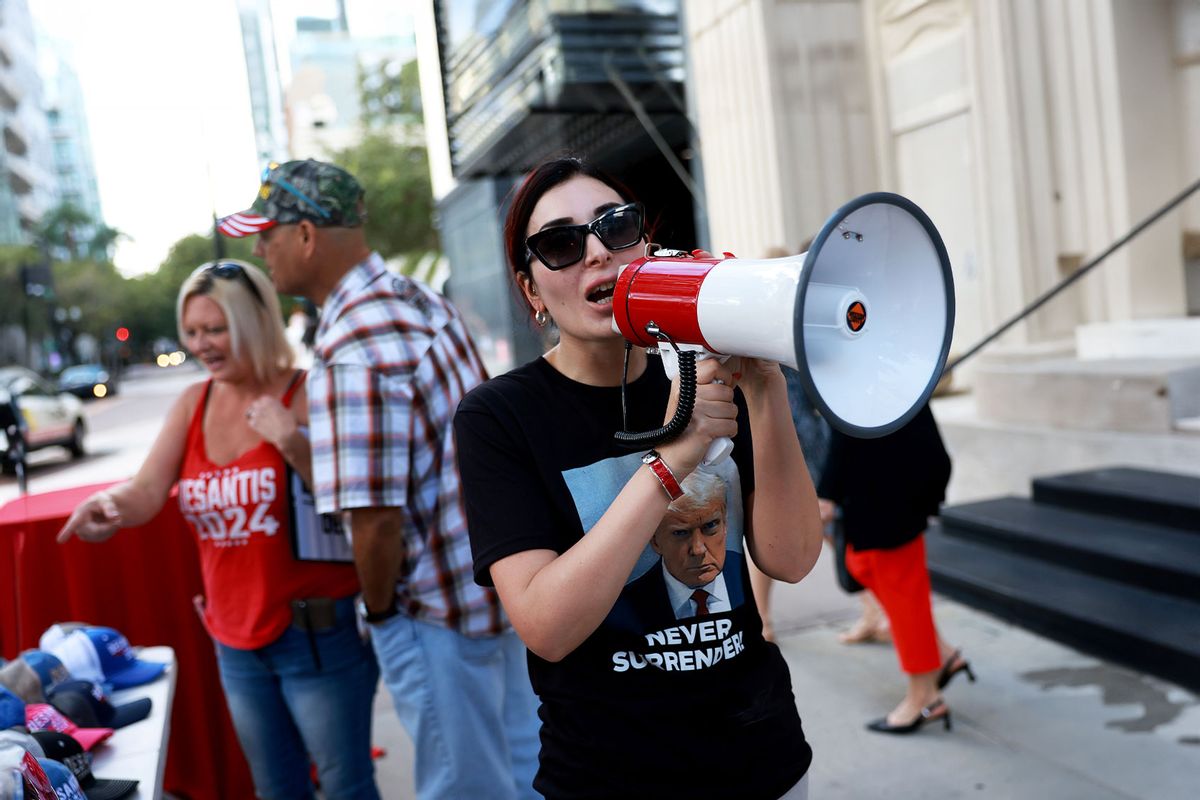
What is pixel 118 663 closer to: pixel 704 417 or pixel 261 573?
pixel 261 573

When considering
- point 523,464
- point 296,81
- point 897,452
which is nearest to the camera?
point 523,464

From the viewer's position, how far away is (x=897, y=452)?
3.91 metres

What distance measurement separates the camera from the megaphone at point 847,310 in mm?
1244

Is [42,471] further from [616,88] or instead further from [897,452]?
[897,452]

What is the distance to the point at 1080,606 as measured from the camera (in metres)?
4.64

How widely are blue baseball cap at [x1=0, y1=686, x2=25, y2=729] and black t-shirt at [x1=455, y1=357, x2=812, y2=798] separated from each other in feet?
4.08

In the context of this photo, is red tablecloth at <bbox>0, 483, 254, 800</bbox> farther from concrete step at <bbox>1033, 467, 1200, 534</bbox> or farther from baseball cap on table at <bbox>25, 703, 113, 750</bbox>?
concrete step at <bbox>1033, 467, 1200, 534</bbox>

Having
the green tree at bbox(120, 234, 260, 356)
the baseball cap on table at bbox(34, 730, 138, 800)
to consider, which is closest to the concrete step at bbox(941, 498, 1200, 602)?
the baseball cap on table at bbox(34, 730, 138, 800)

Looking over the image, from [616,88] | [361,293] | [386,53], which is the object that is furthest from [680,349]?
[386,53]

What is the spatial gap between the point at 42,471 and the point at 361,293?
688 inches

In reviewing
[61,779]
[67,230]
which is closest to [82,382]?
[67,230]

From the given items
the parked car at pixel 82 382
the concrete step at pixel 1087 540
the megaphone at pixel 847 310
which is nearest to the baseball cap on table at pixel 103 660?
the megaphone at pixel 847 310

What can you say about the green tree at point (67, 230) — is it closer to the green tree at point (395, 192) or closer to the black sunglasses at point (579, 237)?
the green tree at point (395, 192)

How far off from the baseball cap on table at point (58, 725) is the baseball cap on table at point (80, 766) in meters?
0.07
